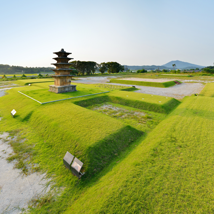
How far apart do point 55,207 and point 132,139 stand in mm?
6313

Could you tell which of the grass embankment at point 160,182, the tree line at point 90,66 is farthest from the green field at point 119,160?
the tree line at point 90,66

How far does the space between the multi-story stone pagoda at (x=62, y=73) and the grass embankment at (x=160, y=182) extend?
1797 centimetres

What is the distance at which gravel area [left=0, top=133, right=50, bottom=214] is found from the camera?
5.11 metres

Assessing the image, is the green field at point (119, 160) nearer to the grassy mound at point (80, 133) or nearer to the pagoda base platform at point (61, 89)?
the grassy mound at point (80, 133)

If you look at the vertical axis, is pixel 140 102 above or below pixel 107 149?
above

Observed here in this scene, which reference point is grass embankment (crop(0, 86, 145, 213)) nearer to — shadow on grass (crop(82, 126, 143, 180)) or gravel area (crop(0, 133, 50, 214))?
shadow on grass (crop(82, 126, 143, 180))

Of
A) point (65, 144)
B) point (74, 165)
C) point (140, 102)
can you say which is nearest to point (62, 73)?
point (140, 102)

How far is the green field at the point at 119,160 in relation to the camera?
15.3 feet

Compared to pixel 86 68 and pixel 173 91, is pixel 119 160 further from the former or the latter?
pixel 86 68

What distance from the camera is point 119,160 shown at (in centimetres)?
725

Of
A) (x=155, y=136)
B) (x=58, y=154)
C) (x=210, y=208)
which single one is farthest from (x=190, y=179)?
(x=58, y=154)

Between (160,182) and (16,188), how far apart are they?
274 inches

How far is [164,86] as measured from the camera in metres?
33.5

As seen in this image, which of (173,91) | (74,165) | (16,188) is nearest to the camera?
(16,188)
